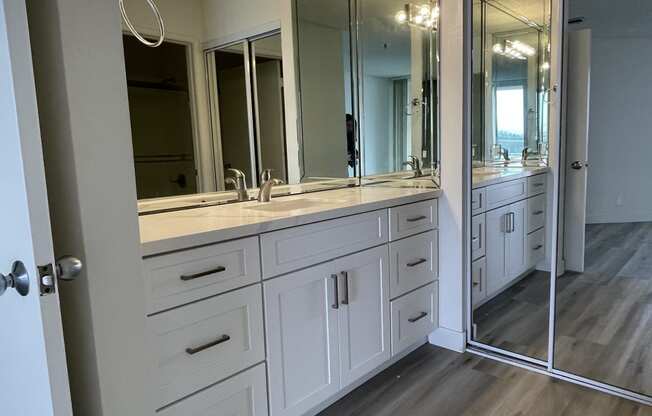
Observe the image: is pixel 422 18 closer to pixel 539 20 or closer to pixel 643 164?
pixel 539 20

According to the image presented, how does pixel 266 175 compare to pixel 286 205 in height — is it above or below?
above

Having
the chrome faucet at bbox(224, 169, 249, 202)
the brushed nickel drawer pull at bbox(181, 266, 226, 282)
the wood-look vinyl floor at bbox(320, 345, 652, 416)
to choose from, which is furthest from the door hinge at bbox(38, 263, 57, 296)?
the wood-look vinyl floor at bbox(320, 345, 652, 416)

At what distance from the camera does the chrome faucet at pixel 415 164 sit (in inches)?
109

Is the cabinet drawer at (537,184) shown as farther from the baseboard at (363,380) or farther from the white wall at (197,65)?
the white wall at (197,65)

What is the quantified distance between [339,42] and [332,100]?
1.22 feet

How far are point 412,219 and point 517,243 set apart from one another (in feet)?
2.86

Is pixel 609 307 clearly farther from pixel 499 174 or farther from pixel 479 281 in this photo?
pixel 499 174

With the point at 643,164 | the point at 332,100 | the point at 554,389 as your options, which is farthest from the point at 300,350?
the point at 643,164

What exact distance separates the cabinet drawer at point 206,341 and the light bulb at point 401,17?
208cm

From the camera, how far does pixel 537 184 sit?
100 inches

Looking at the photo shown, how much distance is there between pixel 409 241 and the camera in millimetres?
2283

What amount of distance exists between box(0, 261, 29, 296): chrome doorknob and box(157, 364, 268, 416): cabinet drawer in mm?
611

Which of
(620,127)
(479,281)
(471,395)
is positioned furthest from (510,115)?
(471,395)

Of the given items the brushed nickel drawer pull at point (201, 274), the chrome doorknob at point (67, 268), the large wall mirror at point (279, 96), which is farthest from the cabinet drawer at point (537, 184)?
the chrome doorknob at point (67, 268)
